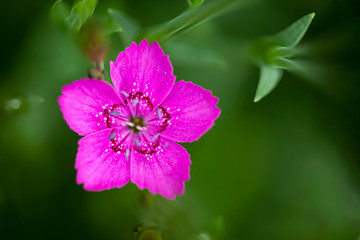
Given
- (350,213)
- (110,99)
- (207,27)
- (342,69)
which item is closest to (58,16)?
(110,99)

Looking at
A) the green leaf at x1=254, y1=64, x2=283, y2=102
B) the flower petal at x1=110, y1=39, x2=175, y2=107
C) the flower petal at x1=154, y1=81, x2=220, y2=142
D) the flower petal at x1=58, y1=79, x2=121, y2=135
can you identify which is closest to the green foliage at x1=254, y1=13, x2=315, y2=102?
the green leaf at x1=254, y1=64, x2=283, y2=102

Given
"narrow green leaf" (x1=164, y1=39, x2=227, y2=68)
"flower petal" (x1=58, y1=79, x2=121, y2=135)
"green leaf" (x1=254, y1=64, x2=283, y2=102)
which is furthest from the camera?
"narrow green leaf" (x1=164, y1=39, x2=227, y2=68)

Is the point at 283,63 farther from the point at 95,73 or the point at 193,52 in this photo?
the point at 95,73

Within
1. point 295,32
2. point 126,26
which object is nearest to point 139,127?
point 126,26

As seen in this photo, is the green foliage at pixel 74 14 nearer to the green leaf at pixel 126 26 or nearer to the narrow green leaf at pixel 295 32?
the green leaf at pixel 126 26

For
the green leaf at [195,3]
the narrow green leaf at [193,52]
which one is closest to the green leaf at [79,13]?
the green leaf at [195,3]

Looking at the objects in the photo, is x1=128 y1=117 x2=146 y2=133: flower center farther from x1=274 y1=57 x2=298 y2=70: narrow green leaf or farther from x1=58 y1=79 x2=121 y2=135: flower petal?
x1=274 y1=57 x2=298 y2=70: narrow green leaf

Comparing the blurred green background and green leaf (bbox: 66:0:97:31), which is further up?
green leaf (bbox: 66:0:97:31)
